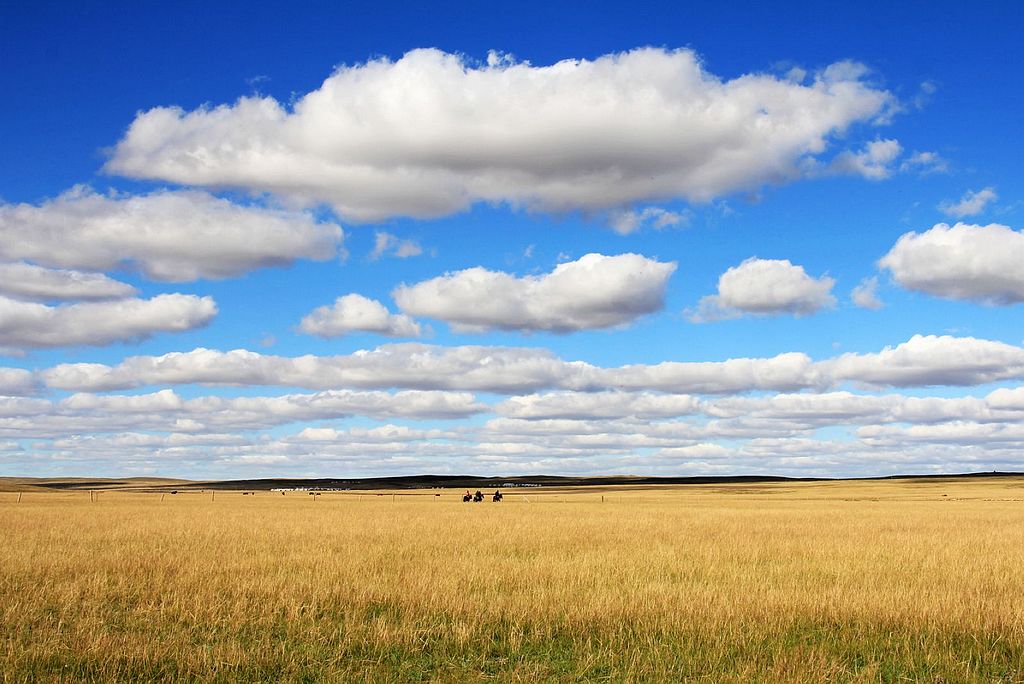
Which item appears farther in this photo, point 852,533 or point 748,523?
point 748,523

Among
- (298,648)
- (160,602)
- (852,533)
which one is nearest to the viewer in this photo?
(298,648)

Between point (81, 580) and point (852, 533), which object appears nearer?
point (81, 580)

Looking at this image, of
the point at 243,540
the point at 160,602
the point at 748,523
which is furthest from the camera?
the point at 748,523

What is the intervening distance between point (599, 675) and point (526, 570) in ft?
29.1

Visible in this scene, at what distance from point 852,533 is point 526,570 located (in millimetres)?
19061

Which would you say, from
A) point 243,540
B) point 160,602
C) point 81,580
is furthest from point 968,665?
point 243,540

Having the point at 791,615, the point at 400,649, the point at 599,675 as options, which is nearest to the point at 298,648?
the point at 400,649

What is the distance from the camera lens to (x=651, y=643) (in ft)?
41.4

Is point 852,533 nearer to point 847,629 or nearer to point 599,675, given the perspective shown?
point 847,629

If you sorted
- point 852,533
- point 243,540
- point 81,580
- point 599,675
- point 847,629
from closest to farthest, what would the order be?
point 599,675
point 847,629
point 81,580
point 243,540
point 852,533

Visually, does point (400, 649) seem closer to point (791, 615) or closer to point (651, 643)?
point (651, 643)

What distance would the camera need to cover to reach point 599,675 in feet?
36.9

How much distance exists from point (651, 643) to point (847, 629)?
334 centimetres

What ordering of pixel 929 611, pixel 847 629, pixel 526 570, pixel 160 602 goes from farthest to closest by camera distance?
1. pixel 526 570
2. pixel 160 602
3. pixel 929 611
4. pixel 847 629
